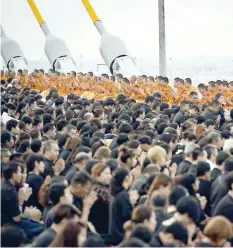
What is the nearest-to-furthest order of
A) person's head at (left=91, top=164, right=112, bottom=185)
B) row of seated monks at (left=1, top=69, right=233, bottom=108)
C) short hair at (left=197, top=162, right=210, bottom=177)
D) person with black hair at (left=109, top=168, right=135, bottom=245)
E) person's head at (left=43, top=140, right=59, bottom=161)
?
Answer: person with black hair at (left=109, top=168, right=135, bottom=245) < person's head at (left=91, top=164, right=112, bottom=185) < short hair at (left=197, top=162, right=210, bottom=177) < person's head at (left=43, top=140, right=59, bottom=161) < row of seated monks at (left=1, top=69, right=233, bottom=108)

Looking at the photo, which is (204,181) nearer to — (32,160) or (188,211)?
(188,211)

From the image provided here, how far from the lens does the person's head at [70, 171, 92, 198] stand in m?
6.62

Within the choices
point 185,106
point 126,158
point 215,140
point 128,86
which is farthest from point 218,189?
point 128,86

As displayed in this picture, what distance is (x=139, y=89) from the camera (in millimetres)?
19156

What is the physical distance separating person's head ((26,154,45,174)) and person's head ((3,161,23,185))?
2.25ft

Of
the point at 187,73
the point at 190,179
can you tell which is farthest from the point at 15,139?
the point at 187,73

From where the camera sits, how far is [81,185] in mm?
6629

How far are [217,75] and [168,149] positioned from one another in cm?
2331

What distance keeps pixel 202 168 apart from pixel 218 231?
211 cm

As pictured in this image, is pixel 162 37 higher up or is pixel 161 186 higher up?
pixel 162 37

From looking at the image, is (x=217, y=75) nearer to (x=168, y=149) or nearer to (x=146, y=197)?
(x=168, y=149)

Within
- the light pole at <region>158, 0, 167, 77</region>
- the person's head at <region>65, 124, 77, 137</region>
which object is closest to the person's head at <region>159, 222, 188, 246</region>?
the person's head at <region>65, 124, 77, 137</region>

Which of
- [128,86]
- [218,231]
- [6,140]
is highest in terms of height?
[128,86]

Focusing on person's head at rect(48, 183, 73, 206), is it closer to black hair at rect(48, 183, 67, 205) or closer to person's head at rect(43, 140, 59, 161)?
black hair at rect(48, 183, 67, 205)
